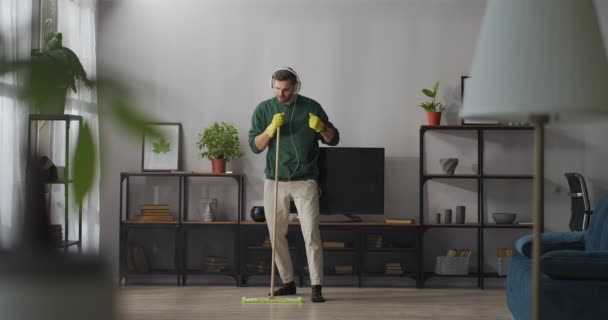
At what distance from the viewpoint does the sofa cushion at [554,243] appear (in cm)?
480

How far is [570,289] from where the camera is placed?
3641 millimetres

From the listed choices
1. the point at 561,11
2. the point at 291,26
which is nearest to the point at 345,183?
the point at 291,26

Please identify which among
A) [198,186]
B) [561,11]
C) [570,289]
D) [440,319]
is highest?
[561,11]

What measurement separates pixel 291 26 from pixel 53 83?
6.70m

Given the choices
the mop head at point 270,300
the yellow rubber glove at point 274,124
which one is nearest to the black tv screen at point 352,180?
the yellow rubber glove at point 274,124

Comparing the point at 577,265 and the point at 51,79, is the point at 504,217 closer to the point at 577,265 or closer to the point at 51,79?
the point at 577,265

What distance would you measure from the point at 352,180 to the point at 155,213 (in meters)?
1.81

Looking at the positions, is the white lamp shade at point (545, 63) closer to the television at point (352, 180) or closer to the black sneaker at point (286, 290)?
the black sneaker at point (286, 290)

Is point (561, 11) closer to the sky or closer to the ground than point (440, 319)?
closer to the sky

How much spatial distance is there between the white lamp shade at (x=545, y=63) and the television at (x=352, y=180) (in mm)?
5047

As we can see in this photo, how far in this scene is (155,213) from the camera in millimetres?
6711

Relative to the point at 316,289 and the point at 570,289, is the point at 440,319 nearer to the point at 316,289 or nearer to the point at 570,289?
the point at 316,289

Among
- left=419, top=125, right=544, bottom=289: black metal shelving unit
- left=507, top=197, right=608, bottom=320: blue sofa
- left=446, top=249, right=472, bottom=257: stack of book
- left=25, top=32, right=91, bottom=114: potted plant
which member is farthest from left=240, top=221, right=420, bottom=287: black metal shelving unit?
left=25, top=32, right=91, bottom=114: potted plant

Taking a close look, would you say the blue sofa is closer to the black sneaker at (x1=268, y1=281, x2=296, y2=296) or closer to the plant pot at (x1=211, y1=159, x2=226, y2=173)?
the black sneaker at (x1=268, y1=281, x2=296, y2=296)
